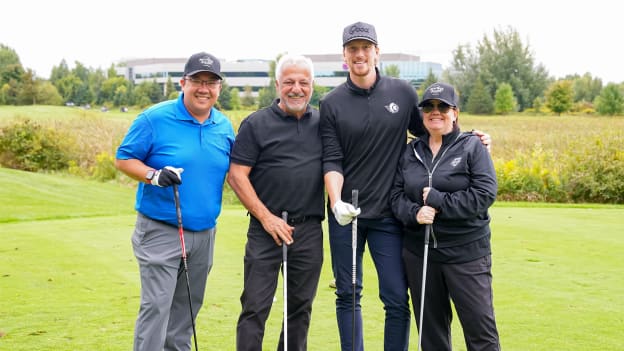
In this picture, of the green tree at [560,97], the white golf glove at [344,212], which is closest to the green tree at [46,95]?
the green tree at [560,97]

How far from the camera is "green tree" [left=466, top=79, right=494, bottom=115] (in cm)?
5638

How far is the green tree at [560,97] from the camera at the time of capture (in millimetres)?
52031

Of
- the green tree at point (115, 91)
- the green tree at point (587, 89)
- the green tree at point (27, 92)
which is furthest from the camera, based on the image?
the green tree at point (115, 91)

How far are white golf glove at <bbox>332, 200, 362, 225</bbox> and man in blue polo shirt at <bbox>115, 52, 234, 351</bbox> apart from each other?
0.71 m

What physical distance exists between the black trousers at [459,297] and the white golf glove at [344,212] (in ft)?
1.58

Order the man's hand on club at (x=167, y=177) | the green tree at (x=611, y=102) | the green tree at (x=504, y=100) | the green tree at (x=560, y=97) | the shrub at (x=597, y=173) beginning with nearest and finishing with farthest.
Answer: the man's hand on club at (x=167, y=177) < the shrub at (x=597, y=173) < the green tree at (x=611, y=102) < the green tree at (x=560, y=97) < the green tree at (x=504, y=100)

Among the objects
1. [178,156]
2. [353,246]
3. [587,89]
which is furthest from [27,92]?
[353,246]

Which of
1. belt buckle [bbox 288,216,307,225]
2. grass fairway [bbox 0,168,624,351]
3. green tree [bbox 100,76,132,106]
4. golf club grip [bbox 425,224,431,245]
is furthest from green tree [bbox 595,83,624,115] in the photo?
green tree [bbox 100,76,132,106]

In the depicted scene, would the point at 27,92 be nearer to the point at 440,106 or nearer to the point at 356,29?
the point at 356,29

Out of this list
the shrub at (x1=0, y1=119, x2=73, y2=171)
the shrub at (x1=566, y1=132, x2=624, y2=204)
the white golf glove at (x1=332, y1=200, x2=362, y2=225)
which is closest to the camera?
the white golf glove at (x1=332, y1=200, x2=362, y2=225)

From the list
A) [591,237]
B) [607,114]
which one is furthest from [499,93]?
[591,237]

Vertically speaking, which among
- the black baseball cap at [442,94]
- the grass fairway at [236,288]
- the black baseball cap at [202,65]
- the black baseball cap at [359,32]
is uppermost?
the black baseball cap at [359,32]

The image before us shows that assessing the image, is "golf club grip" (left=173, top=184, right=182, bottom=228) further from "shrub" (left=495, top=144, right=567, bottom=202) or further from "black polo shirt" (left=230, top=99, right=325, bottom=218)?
"shrub" (left=495, top=144, right=567, bottom=202)

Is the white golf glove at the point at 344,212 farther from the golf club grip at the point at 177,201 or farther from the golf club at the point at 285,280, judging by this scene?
the golf club grip at the point at 177,201
